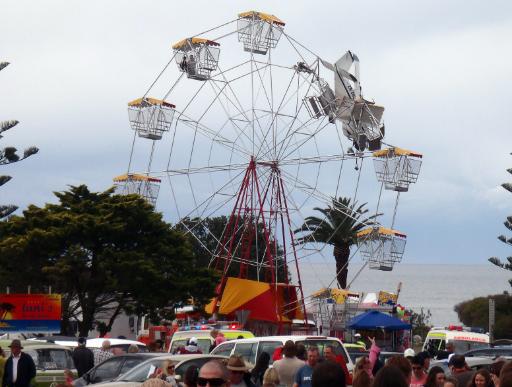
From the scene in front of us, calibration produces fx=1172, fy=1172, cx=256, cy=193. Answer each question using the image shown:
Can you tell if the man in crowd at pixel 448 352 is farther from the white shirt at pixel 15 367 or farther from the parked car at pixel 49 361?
the white shirt at pixel 15 367

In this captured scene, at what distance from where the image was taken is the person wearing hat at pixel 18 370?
60.7 ft

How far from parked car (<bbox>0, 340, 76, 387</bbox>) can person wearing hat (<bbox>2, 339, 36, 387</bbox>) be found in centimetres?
466

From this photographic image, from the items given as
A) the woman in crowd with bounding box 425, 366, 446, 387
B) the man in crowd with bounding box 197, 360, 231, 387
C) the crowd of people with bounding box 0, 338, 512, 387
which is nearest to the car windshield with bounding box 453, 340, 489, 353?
the crowd of people with bounding box 0, 338, 512, 387

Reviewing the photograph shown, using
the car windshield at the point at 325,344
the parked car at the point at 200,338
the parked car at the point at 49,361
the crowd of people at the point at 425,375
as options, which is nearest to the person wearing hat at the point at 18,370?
the parked car at the point at 49,361

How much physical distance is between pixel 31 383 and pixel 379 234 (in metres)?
26.6

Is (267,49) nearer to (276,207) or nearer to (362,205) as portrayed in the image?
(276,207)

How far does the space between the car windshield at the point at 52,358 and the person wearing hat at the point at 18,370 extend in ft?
16.7

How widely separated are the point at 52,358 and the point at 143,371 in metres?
7.16

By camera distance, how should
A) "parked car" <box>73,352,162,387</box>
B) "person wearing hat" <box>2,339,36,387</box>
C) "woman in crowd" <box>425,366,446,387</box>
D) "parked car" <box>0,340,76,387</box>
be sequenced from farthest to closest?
"parked car" <box>0,340,76,387</box> → "parked car" <box>73,352,162,387</box> → "person wearing hat" <box>2,339,36,387</box> → "woman in crowd" <box>425,366,446,387</box>

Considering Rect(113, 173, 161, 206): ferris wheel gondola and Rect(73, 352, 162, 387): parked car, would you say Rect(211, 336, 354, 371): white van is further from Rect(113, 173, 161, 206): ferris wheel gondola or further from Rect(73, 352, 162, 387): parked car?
Rect(113, 173, 161, 206): ferris wheel gondola

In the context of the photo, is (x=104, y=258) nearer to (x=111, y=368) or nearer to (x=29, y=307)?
(x=29, y=307)

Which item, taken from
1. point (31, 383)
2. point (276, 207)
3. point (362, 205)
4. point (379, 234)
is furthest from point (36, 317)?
point (362, 205)

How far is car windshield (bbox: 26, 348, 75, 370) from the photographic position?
23953 mm

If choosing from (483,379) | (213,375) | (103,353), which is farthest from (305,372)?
(103,353)
